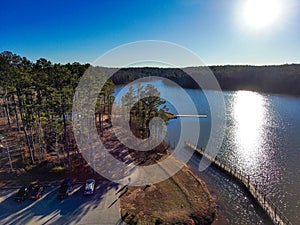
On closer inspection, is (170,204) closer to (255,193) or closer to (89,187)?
(89,187)

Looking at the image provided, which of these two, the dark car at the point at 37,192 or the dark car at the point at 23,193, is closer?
the dark car at the point at 23,193

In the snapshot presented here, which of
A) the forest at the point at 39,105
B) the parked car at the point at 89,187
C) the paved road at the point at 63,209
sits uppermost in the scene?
the forest at the point at 39,105

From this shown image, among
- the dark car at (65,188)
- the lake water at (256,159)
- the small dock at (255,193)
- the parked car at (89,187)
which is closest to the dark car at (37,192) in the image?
the dark car at (65,188)

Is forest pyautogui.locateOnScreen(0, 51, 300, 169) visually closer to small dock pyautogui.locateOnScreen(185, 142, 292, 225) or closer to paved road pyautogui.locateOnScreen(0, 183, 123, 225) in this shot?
paved road pyautogui.locateOnScreen(0, 183, 123, 225)

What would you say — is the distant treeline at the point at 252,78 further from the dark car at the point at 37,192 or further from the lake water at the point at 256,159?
the dark car at the point at 37,192

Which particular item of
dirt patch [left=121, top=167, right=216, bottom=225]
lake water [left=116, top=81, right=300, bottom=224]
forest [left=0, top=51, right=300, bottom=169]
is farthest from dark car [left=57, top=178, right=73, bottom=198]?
lake water [left=116, top=81, right=300, bottom=224]

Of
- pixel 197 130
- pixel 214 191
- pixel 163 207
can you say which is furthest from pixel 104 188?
pixel 197 130
